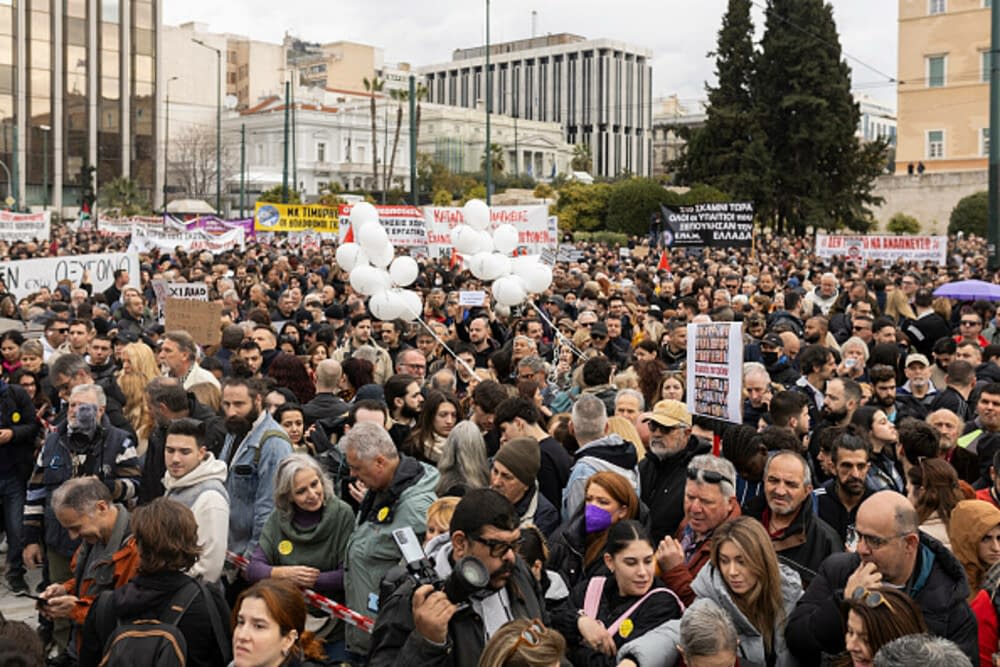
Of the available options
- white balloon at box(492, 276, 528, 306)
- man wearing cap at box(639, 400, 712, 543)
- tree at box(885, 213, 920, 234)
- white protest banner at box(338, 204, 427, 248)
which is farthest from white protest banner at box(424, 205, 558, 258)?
tree at box(885, 213, 920, 234)

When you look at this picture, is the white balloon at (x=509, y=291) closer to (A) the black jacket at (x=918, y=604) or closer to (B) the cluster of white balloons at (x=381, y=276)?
(B) the cluster of white balloons at (x=381, y=276)

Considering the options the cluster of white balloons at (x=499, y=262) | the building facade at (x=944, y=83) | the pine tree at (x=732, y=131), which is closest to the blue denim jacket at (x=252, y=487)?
the cluster of white balloons at (x=499, y=262)

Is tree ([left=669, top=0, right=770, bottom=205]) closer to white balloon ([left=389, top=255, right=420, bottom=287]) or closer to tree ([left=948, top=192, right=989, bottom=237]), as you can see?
tree ([left=948, top=192, right=989, bottom=237])

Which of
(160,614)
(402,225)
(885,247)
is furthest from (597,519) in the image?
(885,247)

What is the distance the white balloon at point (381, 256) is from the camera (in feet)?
36.7

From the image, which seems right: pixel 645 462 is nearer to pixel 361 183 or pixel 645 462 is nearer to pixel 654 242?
pixel 654 242

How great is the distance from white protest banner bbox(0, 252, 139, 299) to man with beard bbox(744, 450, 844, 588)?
13.0 m

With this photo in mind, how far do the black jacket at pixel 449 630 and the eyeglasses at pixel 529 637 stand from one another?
267mm

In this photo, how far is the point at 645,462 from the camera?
587cm

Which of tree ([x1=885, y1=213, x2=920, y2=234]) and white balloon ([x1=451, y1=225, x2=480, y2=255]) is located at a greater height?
tree ([x1=885, y1=213, x2=920, y2=234])

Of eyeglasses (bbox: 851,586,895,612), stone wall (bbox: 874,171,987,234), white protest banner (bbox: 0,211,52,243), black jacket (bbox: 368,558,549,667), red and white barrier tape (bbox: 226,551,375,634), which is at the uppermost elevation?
stone wall (bbox: 874,171,987,234)

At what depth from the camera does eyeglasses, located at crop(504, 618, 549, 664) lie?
3277 millimetres

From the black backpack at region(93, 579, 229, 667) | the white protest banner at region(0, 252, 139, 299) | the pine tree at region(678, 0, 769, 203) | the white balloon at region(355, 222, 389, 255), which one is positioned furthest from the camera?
the pine tree at region(678, 0, 769, 203)

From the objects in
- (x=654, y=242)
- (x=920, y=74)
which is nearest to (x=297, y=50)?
(x=920, y=74)
